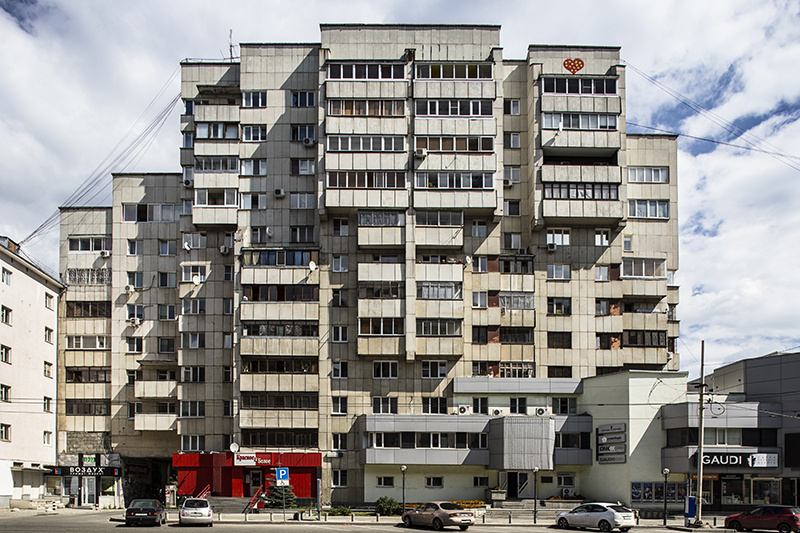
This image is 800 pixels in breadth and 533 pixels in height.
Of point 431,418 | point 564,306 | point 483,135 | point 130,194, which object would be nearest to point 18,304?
point 130,194

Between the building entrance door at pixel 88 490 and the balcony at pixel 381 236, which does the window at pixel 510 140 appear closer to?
the balcony at pixel 381 236

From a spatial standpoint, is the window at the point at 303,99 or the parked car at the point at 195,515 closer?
the parked car at the point at 195,515

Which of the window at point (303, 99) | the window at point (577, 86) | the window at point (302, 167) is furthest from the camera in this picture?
the window at point (303, 99)

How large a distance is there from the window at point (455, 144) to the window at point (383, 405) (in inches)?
843

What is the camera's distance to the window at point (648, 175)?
2766 inches

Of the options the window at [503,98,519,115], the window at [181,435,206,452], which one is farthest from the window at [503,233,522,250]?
the window at [181,435,206,452]

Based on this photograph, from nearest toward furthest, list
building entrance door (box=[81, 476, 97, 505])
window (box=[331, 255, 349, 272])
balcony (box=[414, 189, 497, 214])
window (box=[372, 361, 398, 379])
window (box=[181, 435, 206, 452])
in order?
balcony (box=[414, 189, 497, 214]) < building entrance door (box=[81, 476, 97, 505]) < window (box=[372, 361, 398, 379]) < window (box=[181, 435, 206, 452]) < window (box=[331, 255, 349, 272])

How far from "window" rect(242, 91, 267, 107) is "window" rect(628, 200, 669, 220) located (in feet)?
112

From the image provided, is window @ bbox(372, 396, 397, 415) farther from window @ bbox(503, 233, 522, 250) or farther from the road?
window @ bbox(503, 233, 522, 250)

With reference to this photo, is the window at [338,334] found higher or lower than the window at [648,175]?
lower

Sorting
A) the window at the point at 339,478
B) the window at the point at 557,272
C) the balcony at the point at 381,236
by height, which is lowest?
the window at the point at 339,478

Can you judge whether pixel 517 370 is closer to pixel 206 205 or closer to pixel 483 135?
pixel 483 135

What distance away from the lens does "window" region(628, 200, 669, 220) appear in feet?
230

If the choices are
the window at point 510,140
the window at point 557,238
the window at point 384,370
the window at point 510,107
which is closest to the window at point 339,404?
the window at point 384,370
